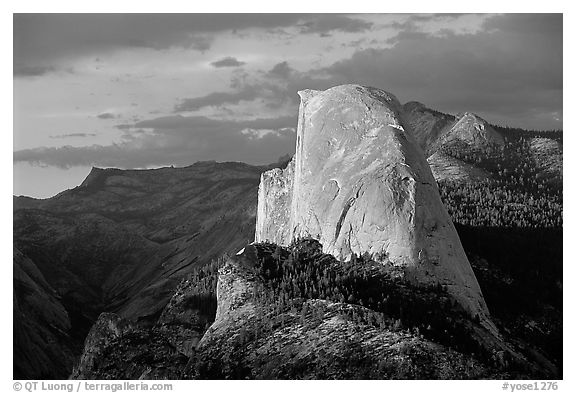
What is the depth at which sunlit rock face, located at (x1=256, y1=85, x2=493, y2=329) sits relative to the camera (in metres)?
108

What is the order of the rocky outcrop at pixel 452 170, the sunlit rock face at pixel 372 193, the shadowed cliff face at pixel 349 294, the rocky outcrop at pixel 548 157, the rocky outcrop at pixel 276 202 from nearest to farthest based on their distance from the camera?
1. the shadowed cliff face at pixel 349 294
2. the sunlit rock face at pixel 372 193
3. the rocky outcrop at pixel 276 202
4. the rocky outcrop at pixel 452 170
5. the rocky outcrop at pixel 548 157

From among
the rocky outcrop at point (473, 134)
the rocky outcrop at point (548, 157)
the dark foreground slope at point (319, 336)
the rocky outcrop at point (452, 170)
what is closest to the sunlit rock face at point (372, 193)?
the dark foreground slope at point (319, 336)

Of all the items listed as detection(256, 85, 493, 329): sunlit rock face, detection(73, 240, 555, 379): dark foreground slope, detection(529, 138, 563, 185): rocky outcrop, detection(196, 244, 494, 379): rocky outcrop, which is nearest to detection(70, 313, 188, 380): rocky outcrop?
detection(73, 240, 555, 379): dark foreground slope

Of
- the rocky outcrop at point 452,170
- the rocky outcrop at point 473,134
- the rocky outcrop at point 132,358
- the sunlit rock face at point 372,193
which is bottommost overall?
the rocky outcrop at point 132,358

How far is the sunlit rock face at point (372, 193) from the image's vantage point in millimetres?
108312

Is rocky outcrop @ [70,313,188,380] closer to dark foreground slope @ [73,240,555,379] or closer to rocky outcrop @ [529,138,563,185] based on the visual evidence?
dark foreground slope @ [73,240,555,379]

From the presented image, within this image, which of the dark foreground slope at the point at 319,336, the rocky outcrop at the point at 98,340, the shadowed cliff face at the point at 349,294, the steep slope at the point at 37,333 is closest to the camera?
Result: the dark foreground slope at the point at 319,336

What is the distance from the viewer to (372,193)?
110250 millimetres

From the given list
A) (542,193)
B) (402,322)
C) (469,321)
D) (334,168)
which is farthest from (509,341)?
(542,193)

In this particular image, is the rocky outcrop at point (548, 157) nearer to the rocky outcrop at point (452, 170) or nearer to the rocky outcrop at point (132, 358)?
the rocky outcrop at point (452, 170)

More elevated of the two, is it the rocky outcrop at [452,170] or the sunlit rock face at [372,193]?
the rocky outcrop at [452,170]

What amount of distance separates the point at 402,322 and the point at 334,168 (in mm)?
22551

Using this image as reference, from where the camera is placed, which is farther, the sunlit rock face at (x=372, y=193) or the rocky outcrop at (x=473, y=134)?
the rocky outcrop at (x=473, y=134)

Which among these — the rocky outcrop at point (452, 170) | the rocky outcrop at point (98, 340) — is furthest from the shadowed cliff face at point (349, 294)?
the rocky outcrop at point (452, 170)
